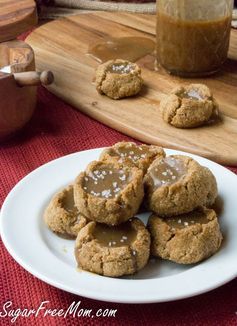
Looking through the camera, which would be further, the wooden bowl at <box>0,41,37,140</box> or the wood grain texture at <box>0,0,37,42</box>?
the wood grain texture at <box>0,0,37,42</box>

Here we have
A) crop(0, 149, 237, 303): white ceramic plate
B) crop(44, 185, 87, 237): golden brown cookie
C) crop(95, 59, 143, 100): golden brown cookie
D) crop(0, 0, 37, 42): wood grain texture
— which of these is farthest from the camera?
crop(0, 0, 37, 42): wood grain texture

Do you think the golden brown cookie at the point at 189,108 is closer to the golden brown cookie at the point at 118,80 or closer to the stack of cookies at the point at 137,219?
the golden brown cookie at the point at 118,80

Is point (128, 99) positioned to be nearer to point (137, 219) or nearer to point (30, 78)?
point (30, 78)

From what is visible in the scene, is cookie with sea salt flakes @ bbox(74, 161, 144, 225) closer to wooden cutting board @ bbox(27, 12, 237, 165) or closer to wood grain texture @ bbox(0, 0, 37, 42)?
wooden cutting board @ bbox(27, 12, 237, 165)

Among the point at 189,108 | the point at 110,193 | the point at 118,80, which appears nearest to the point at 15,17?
the point at 118,80

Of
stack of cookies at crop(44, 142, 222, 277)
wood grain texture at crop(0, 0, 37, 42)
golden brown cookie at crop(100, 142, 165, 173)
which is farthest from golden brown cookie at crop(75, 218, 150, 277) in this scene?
wood grain texture at crop(0, 0, 37, 42)

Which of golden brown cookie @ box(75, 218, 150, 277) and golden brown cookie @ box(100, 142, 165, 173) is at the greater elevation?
golden brown cookie @ box(100, 142, 165, 173)
